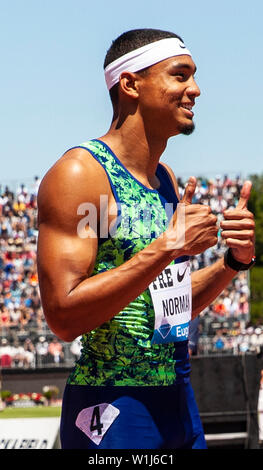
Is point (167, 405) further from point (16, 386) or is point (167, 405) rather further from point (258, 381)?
point (16, 386)

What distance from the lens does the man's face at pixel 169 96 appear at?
10.3 feet

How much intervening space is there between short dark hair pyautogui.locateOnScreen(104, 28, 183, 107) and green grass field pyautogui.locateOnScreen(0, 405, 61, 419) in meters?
14.0

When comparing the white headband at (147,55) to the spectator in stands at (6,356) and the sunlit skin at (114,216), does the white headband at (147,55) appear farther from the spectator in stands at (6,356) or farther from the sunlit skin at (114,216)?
the spectator in stands at (6,356)

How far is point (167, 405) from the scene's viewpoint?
9.84 feet

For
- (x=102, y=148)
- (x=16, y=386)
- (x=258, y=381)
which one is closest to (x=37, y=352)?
(x=16, y=386)

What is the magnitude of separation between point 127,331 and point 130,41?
111 centimetres

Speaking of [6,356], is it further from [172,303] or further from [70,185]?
[70,185]

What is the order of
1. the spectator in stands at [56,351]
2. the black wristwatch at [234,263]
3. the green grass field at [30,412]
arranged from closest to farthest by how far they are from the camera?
the black wristwatch at [234,263]
the green grass field at [30,412]
the spectator in stands at [56,351]

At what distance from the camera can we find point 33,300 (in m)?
30.6

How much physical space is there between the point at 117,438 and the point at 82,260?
598mm

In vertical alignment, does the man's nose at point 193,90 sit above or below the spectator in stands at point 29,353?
above

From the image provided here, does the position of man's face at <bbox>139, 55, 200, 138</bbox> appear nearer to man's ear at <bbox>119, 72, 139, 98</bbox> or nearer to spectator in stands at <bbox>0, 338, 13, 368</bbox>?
man's ear at <bbox>119, 72, 139, 98</bbox>

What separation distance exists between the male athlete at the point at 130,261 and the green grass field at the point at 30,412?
14.1 m

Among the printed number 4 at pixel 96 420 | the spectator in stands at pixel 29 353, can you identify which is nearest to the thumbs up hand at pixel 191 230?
the printed number 4 at pixel 96 420
